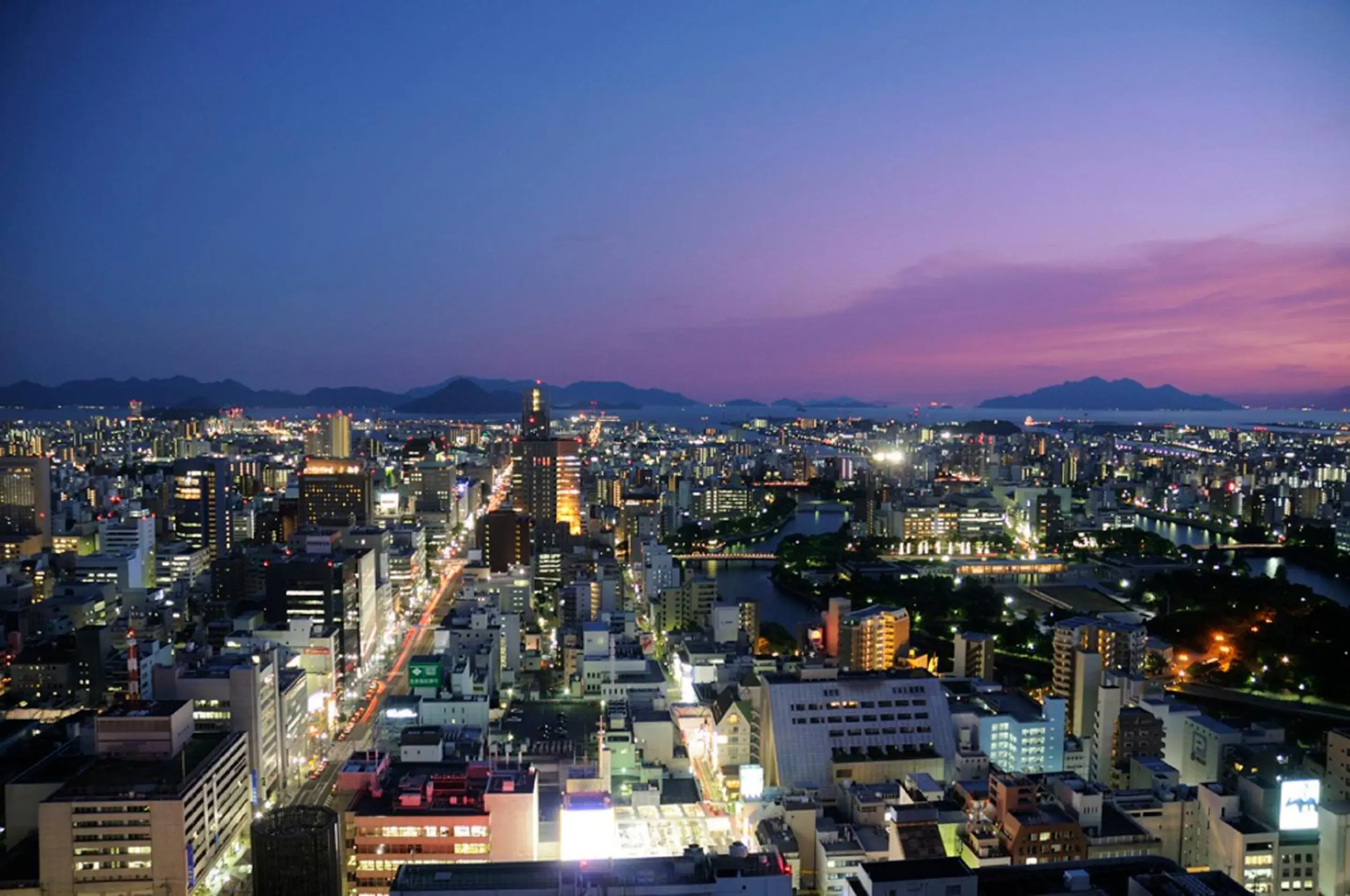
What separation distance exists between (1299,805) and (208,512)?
53.7ft

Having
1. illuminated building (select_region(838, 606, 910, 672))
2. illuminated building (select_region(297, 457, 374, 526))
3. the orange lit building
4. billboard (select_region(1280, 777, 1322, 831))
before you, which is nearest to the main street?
the orange lit building

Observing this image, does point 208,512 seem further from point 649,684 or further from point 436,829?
point 436,829

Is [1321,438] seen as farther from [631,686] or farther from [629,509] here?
[631,686]

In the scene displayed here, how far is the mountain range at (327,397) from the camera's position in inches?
1588

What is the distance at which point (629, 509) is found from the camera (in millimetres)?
19594

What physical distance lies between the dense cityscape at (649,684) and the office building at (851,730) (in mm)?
27

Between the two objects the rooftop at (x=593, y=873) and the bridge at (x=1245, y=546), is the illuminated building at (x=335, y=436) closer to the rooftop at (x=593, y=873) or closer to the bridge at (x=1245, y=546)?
the bridge at (x=1245, y=546)

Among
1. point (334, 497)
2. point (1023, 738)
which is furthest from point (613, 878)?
point (334, 497)

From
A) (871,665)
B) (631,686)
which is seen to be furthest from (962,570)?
(631,686)

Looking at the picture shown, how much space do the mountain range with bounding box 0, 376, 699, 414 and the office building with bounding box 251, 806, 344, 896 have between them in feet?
42.1

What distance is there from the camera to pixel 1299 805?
19.1ft

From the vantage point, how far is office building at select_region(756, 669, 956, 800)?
728 centimetres

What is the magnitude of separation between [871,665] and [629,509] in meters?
9.79

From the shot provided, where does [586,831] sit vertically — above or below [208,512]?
below
